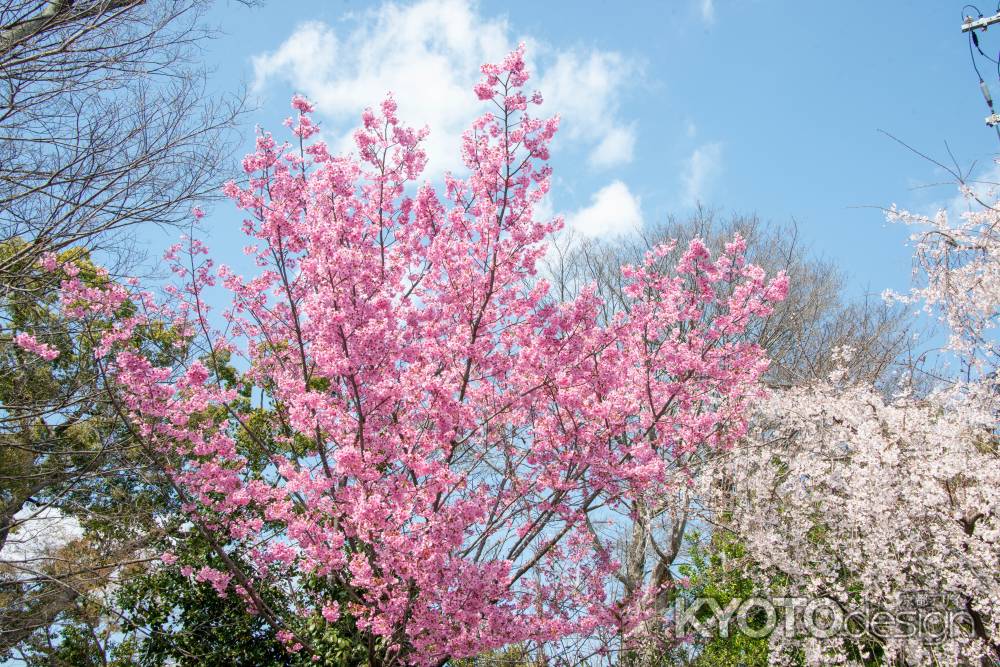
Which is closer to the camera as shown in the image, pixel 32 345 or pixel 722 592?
pixel 32 345

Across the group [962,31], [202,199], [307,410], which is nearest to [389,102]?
[202,199]

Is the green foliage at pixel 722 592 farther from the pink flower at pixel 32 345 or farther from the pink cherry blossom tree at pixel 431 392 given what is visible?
the pink flower at pixel 32 345

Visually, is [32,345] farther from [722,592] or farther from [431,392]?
[722,592]

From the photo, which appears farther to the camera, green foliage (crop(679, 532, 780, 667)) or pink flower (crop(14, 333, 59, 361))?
green foliage (crop(679, 532, 780, 667))

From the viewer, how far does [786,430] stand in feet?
29.7

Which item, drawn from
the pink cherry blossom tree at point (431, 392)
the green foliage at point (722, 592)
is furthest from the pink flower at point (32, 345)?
the green foliage at point (722, 592)

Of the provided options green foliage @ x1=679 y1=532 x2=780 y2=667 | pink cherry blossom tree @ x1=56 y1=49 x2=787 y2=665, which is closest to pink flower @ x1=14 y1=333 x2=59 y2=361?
pink cherry blossom tree @ x1=56 y1=49 x2=787 y2=665

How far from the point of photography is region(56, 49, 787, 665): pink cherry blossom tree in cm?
498

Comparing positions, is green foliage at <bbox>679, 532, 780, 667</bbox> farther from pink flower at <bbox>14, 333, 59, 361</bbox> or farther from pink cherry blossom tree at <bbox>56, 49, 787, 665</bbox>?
pink flower at <bbox>14, 333, 59, 361</bbox>

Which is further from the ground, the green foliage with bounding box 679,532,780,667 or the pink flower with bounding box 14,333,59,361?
the pink flower with bounding box 14,333,59,361

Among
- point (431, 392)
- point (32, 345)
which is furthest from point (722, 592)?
point (32, 345)

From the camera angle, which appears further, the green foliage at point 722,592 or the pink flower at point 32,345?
the green foliage at point 722,592

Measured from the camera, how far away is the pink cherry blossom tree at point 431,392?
4.98 meters

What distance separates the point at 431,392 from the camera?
16.8ft
